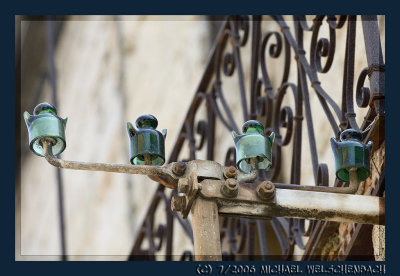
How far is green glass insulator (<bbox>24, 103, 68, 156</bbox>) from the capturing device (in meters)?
2.78

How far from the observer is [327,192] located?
2824mm

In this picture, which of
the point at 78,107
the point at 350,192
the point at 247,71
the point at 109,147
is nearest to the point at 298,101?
the point at 350,192

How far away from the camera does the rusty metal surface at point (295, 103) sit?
10.9ft

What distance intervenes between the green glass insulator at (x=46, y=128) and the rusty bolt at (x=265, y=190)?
0.48 metres

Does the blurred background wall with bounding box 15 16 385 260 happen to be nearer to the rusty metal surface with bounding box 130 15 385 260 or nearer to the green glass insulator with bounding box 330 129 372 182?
the rusty metal surface with bounding box 130 15 385 260

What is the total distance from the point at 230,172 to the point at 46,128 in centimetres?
45

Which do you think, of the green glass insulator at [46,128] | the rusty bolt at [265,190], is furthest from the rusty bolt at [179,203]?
the green glass insulator at [46,128]

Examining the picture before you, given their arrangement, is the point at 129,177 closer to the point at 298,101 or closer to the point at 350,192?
the point at 298,101

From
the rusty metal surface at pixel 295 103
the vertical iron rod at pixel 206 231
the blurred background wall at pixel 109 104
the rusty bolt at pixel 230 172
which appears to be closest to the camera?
the vertical iron rod at pixel 206 231

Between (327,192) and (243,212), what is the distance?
9.0 inches

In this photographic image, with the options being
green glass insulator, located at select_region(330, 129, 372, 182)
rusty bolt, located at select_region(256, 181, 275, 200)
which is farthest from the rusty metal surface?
rusty bolt, located at select_region(256, 181, 275, 200)

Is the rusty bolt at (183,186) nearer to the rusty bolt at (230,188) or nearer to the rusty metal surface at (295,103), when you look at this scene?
the rusty bolt at (230,188)

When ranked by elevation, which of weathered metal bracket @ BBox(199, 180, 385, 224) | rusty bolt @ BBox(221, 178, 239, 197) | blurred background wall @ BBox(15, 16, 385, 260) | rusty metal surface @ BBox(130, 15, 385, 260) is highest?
blurred background wall @ BBox(15, 16, 385, 260)

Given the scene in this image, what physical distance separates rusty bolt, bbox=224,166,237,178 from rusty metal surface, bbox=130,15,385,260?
23 centimetres
